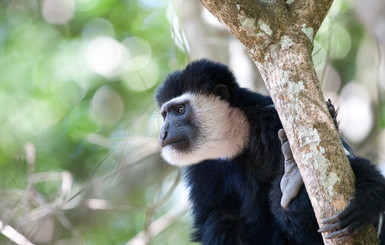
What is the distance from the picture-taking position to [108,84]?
25.8ft

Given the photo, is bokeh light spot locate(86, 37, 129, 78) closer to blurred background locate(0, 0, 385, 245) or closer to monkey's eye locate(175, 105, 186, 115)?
blurred background locate(0, 0, 385, 245)

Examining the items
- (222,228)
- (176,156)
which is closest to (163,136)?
(176,156)

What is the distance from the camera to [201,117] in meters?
3.79

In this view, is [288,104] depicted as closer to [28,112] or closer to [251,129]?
[251,129]

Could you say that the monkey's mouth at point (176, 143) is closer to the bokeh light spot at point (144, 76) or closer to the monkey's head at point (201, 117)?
the monkey's head at point (201, 117)

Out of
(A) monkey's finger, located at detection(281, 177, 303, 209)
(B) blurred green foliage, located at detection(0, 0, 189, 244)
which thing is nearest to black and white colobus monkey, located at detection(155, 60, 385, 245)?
(A) monkey's finger, located at detection(281, 177, 303, 209)

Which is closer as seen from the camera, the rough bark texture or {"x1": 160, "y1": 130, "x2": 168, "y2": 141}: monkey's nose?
the rough bark texture

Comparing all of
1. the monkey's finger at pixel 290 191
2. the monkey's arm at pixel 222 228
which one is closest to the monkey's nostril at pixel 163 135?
the monkey's arm at pixel 222 228

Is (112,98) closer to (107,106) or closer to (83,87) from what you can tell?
(107,106)

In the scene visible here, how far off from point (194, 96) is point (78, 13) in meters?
4.73

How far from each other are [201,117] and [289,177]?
1070mm

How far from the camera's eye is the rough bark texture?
2.22 meters

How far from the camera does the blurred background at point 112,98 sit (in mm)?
4902

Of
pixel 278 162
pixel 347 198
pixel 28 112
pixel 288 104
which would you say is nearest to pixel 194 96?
pixel 278 162
